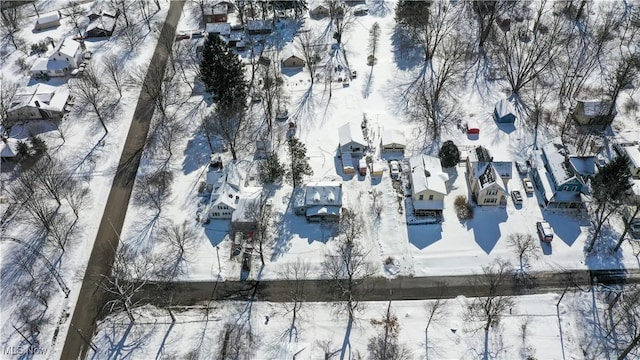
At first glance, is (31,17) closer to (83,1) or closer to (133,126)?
(83,1)

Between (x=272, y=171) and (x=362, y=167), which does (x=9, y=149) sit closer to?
(x=272, y=171)

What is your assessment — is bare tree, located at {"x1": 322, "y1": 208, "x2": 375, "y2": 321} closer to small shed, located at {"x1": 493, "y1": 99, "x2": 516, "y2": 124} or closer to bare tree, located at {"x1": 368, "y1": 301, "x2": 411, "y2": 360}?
bare tree, located at {"x1": 368, "y1": 301, "x2": 411, "y2": 360}

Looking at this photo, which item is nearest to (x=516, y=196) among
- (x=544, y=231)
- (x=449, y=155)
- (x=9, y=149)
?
(x=544, y=231)

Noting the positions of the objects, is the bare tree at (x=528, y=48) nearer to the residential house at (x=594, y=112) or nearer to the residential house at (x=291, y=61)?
the residential house at (x=594, y=112)

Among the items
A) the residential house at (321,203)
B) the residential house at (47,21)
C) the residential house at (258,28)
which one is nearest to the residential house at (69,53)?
the residential house at (47,21)

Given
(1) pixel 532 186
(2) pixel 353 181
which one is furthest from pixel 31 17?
(1) pixel 532 186

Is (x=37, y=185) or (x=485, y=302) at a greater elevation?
(x=37, y=185)
